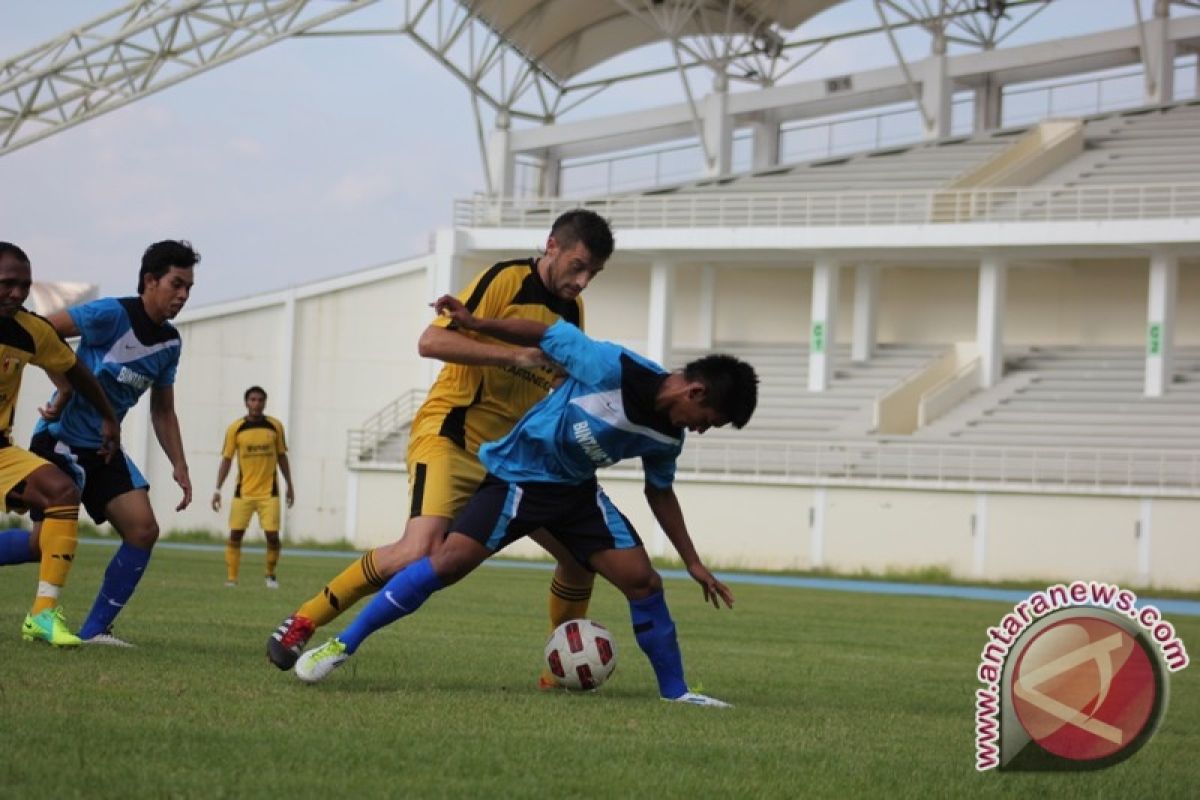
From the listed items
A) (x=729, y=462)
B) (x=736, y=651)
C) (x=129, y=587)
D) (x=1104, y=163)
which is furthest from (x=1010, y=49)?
(x=129, y=587)

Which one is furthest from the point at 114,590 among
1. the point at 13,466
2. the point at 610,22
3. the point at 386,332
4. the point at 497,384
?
the point at 610,22

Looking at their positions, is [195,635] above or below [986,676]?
below

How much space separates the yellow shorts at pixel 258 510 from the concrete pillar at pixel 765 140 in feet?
98.3

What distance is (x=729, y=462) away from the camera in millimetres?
37844

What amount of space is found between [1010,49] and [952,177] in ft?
16.5

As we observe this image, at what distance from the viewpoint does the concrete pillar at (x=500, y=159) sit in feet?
163

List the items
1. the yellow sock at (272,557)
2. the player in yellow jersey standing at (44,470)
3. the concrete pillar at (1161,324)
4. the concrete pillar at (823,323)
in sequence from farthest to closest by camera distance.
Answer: the concrete pillar at (823,323) → the concrete pillar at (1161,324) → the yellow sock at (272,557) → the player in yellow jersey standing at (44,470)

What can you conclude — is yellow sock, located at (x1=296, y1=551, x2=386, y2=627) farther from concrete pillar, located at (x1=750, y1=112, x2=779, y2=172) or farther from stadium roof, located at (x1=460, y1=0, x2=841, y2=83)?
concrete pillar, located at (x1=750, y1=112, x2=779, y2=172)

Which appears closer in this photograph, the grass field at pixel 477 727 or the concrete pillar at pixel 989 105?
the grass field at pixel 477 727

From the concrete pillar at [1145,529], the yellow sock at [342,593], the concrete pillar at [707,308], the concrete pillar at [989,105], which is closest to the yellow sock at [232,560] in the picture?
the yellow sock at [342,593]

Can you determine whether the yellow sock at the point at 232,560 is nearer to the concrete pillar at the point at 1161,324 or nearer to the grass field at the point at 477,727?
the grass field at the point at 477,727

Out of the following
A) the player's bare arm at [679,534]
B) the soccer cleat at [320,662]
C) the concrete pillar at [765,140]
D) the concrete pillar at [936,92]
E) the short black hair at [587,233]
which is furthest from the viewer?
the concrete pillar at [765,140]

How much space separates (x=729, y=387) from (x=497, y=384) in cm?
157

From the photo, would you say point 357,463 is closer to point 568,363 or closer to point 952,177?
point 952,177
